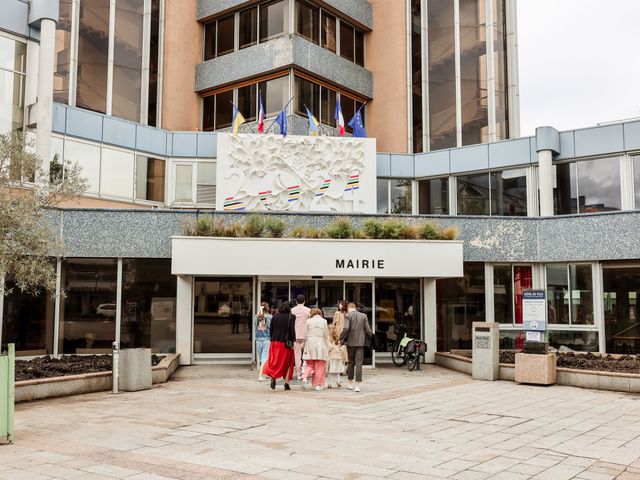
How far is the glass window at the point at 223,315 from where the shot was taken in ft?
61.9

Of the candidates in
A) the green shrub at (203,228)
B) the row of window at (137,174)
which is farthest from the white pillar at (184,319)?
the row of window at (137,174)

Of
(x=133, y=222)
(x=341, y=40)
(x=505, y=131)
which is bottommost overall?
(x=133, y=222)

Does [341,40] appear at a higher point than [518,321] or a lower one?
higher

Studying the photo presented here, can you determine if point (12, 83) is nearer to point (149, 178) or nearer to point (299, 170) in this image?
point (149, 178)

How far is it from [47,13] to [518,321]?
697 inches

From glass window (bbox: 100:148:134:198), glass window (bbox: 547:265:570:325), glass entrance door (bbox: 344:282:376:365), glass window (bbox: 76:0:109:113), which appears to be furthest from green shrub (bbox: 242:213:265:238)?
glass window (bbox: 76:0:109:113)

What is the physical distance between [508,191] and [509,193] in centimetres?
8

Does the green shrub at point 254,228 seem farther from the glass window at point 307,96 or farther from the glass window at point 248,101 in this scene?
the glass window at point 248,101

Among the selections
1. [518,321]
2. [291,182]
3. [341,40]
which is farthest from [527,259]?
[341,40]

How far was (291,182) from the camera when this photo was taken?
22922mm

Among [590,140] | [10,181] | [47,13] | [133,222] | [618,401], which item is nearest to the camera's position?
[618,401]

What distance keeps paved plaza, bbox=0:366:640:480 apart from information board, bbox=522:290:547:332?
1.49m

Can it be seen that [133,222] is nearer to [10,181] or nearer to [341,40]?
[10,181]

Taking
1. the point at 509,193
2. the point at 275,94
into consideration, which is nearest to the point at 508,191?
the point at 509,193
